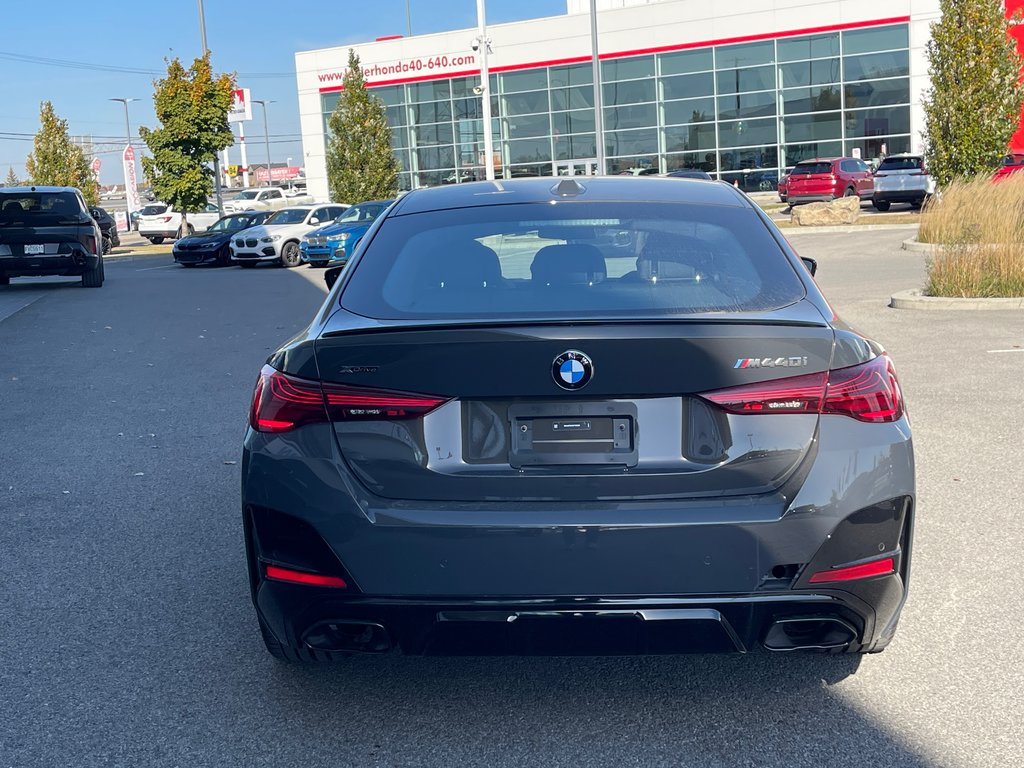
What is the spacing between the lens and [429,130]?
55.9 m

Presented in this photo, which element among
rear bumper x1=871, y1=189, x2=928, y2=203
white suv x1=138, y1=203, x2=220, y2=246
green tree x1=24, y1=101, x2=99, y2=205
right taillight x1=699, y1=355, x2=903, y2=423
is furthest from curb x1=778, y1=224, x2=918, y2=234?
green tree x1=24, y1=101, x2=99, y2=205

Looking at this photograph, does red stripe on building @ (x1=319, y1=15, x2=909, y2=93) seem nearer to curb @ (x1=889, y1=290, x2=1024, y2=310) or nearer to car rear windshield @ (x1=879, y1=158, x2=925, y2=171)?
car rear windshield @ (x1=879, y1=158, x2=925, y2=171)

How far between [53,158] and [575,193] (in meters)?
52.9

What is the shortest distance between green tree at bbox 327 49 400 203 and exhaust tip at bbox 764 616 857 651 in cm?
3949

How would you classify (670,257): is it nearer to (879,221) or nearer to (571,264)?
(571,264)

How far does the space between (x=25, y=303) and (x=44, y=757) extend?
18768 mm

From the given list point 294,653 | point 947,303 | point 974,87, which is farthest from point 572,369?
point 974,87

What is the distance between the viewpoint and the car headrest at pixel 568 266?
12.6 ft

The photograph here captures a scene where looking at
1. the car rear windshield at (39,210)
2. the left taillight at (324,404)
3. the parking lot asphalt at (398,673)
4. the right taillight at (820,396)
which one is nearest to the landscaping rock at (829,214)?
the car rear windshield at (39,210)

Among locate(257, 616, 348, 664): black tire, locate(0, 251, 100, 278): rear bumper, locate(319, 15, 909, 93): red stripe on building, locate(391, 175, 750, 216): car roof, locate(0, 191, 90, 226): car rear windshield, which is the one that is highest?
locate(319, 15, 909, 93): red stripe on building

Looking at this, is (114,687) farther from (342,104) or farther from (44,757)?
(342,104)

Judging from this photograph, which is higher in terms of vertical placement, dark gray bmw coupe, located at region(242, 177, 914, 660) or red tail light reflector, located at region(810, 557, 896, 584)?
dark gray bmw coupe, located at region(242, 177, 914, 660)

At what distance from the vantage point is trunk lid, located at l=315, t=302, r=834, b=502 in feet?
10.4

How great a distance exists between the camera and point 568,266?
3.93 metres
